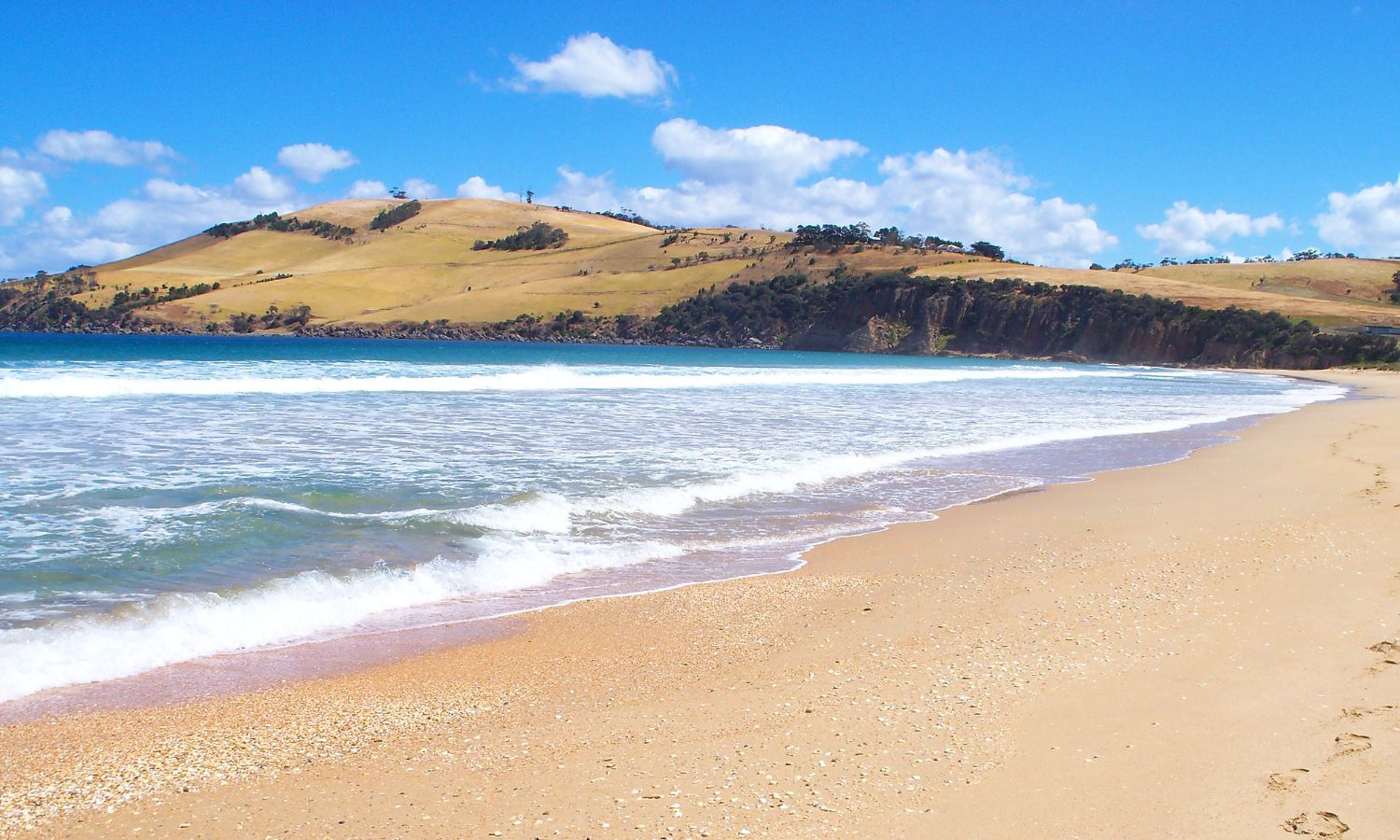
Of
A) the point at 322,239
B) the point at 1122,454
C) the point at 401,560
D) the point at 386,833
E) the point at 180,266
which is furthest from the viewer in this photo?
the point at 322,239

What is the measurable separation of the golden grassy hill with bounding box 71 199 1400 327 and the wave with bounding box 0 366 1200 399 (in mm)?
50404

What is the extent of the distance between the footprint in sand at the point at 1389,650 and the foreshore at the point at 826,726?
2cm

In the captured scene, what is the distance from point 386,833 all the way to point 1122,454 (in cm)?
1497

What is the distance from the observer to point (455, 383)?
109 feet

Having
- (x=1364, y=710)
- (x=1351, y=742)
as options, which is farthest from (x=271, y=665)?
(x=1364, y=710)

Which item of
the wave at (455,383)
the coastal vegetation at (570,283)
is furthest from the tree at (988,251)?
the wave at (455,383)

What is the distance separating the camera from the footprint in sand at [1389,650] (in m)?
5.20

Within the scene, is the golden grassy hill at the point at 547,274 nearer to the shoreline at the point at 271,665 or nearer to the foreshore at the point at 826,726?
the foreshore at the point at 826,726

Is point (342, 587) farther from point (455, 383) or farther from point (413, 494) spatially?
point (455, 383)

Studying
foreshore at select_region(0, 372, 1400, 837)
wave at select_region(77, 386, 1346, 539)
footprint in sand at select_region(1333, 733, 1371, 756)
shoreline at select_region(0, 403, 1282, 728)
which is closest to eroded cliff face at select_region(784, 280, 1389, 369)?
wave at select_region(77, 386, 1346, 539)

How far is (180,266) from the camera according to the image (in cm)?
12656

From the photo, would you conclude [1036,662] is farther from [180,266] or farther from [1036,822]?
[180,266]

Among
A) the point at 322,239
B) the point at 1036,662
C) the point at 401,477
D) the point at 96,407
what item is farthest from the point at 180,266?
the point at 1036,662

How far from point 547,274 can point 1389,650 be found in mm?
115843
